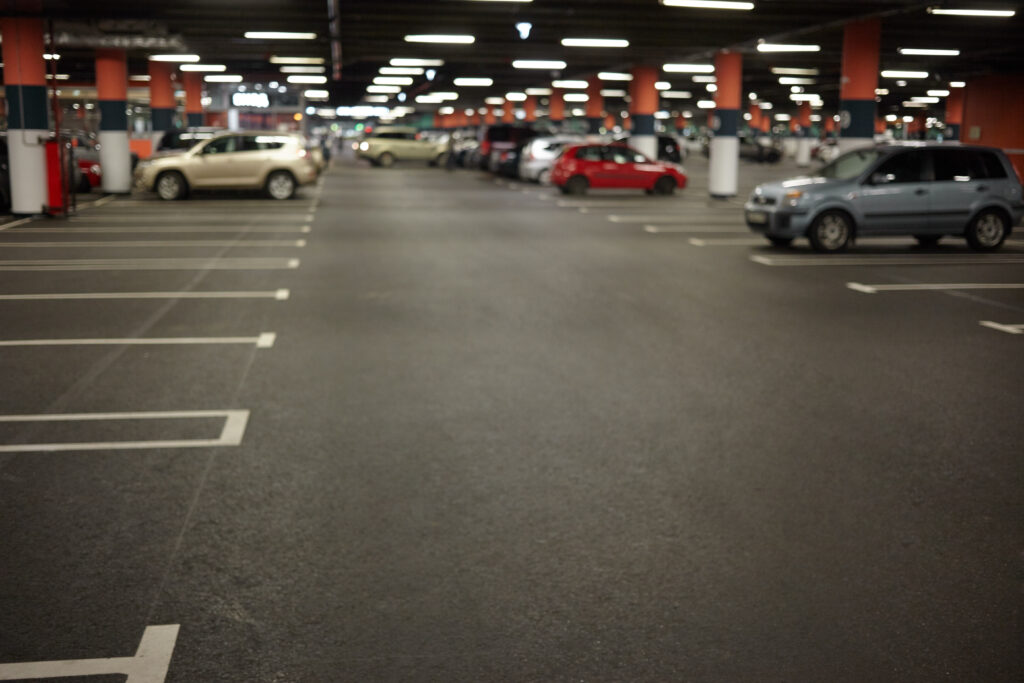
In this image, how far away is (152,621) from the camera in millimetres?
4250

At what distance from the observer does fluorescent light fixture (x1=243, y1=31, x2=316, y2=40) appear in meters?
27.4

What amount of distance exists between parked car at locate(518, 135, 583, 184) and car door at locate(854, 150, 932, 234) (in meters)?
21.2

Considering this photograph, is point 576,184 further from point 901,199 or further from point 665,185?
point 901,199

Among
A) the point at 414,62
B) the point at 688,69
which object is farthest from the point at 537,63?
the point at 688,69

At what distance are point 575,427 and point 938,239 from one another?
13.9 meters

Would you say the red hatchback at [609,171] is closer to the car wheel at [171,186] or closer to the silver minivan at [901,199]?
the car wheel at [171,186]

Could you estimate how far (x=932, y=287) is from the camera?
13.8 meters

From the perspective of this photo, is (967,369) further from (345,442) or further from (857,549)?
(345,442)

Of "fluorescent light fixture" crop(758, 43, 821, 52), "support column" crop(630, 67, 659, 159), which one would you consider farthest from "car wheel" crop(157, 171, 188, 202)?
Answer: "support column" crop(630, 67, 659, 159)

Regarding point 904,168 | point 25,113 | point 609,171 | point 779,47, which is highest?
point 779,47

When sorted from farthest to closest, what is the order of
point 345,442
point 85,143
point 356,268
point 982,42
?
point 85,143, point 982,42, point 356,268, point 345,442

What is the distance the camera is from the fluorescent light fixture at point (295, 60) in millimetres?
36969

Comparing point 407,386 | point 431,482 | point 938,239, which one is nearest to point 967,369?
point 407,386

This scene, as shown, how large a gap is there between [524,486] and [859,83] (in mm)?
21850
